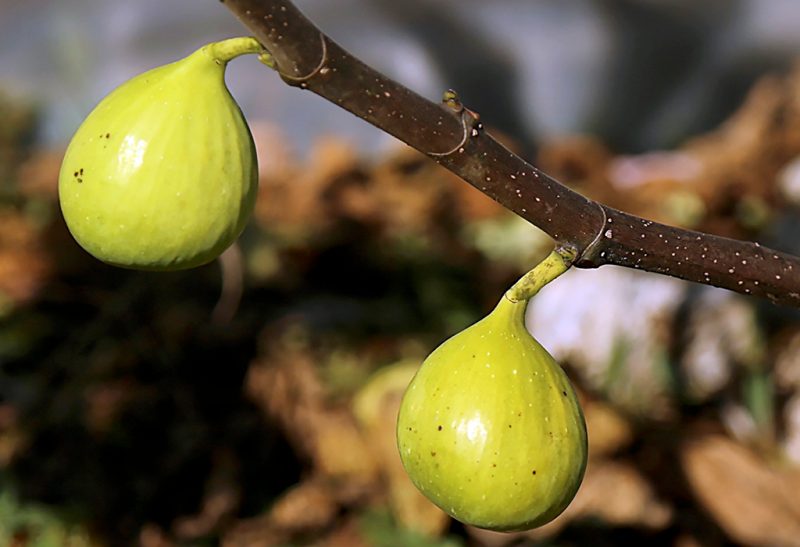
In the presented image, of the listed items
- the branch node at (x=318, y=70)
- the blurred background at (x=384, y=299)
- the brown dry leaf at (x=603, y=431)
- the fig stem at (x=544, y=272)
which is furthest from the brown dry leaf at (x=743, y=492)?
the branch node at (x=318, y=70)

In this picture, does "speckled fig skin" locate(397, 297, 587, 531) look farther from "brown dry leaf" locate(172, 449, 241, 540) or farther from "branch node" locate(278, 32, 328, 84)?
"brown dry leaf" locate(172, 449, 241, 540)

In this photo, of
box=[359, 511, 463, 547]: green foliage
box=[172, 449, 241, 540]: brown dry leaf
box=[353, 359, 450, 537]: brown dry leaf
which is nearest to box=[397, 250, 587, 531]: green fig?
box=[353, 359, 450, 537]: brown dry leaf

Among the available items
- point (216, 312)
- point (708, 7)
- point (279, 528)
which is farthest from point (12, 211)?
point (708, 7)

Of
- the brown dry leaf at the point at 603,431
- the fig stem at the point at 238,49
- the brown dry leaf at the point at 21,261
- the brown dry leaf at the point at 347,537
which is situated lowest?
the brown dry leaf at the point at 603,431

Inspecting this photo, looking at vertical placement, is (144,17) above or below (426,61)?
above

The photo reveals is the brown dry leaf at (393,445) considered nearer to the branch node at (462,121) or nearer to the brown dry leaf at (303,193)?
the brown dry leaf at (303,193)

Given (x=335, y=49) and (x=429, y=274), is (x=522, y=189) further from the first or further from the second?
(x=429, y=274)

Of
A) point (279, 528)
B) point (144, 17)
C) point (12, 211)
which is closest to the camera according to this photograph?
point (279, 528)
